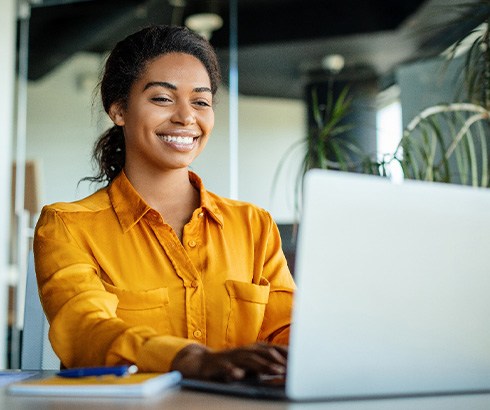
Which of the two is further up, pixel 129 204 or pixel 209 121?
pixel 209 121

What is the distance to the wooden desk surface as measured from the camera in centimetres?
100

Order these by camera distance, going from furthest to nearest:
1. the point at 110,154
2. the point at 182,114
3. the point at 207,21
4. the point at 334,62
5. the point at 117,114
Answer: the point at 334,62, the point at 207,21, the point at 110,154, the point at 117,114, the point at 182,114

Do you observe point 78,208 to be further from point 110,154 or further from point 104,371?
point 104,371

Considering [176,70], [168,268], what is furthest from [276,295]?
[176,70]

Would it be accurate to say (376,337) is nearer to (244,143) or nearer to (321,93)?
(244,143)

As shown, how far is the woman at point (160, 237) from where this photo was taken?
1736 millimetres

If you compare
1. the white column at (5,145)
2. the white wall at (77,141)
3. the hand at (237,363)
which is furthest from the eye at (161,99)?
the white column at (5,145)

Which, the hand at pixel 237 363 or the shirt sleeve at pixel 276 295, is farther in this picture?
the shirt sleeve at pixel 276 295

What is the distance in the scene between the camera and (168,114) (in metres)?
2.04

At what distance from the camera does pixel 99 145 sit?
2.31 meters

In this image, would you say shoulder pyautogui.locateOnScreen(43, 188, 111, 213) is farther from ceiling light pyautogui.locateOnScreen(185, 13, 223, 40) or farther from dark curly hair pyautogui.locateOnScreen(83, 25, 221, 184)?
ceiling light pyautogui.locateOnScreen(185, 13, 223, 40)

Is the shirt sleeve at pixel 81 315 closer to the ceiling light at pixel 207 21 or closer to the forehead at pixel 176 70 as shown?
the forehead at pixel 176 70

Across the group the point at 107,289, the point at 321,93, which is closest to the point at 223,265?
the point at 107,289

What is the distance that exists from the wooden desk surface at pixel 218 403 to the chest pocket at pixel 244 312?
813mm
